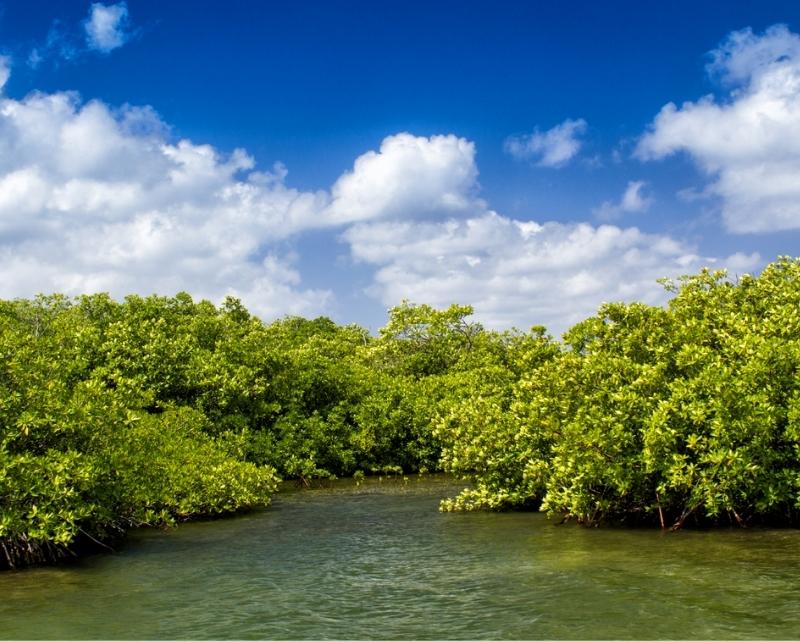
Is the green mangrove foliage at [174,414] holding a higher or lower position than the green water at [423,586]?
higher

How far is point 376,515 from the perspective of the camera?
2567 cm

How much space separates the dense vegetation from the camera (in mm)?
18078

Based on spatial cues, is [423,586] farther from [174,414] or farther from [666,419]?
[174,414]

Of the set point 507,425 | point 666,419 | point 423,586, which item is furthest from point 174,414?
point 666,419

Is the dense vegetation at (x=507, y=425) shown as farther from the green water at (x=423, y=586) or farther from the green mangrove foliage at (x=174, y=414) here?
the green water at (x=423, y=586)

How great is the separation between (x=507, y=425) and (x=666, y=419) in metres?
6.67

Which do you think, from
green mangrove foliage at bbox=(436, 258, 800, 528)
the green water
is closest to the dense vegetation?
green mangrove foliage at bbox=(436, 258, 800, 528)

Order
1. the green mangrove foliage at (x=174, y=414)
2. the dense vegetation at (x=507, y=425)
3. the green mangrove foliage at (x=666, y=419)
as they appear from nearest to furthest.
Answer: the green mangrove foliage at (x=174, y=414) → the dense vegetation at (x=507, y=425) → the green mangrove foliage at (x=666, y=419)

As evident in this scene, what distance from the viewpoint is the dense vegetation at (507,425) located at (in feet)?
59.3

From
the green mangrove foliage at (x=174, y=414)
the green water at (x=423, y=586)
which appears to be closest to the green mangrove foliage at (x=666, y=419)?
the green water at (x=423, y=586)

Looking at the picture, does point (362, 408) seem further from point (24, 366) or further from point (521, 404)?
point (24, 366)

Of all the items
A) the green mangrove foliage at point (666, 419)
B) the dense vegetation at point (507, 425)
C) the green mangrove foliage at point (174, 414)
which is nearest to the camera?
the green mangrove foliage at point (174, 414)

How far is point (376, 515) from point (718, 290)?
42.0ft

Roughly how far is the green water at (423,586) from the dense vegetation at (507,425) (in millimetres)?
1133
